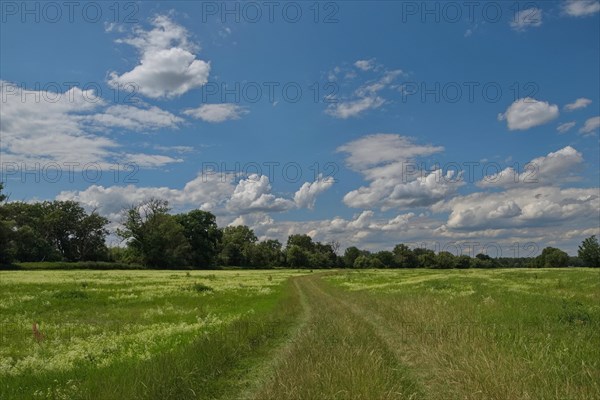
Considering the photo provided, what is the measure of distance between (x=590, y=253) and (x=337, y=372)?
630ft

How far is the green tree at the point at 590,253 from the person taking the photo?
167 meters

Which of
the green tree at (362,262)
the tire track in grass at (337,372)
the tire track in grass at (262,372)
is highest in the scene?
the tire track in grass at (337,372)

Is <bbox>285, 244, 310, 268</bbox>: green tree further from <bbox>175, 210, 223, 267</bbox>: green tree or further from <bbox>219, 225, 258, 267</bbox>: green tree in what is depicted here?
<bbox>175, 210, 223, 267</bbox>: green tree

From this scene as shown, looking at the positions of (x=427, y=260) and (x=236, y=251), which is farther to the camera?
(x=427, y=260)

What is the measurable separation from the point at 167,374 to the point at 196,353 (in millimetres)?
2146

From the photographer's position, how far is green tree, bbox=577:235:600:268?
166875 millimetres

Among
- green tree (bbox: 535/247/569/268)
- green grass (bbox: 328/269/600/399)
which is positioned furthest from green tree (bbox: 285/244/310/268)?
green grass (bbox: 328/269/600/399)

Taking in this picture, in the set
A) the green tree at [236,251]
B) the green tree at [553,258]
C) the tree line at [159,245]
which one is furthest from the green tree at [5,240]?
the green tree at [553,258]

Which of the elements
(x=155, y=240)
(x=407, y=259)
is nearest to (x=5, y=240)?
(x=155, y=240)

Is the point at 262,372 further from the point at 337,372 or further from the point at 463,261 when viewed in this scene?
the point at 463,261

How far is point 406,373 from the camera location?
1084 centimetres

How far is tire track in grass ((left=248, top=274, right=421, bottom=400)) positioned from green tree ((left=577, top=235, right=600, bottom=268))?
185313 millimetres

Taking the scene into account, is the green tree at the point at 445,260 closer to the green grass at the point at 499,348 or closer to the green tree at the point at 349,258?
the green tree at the point at 349,258

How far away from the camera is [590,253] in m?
168
